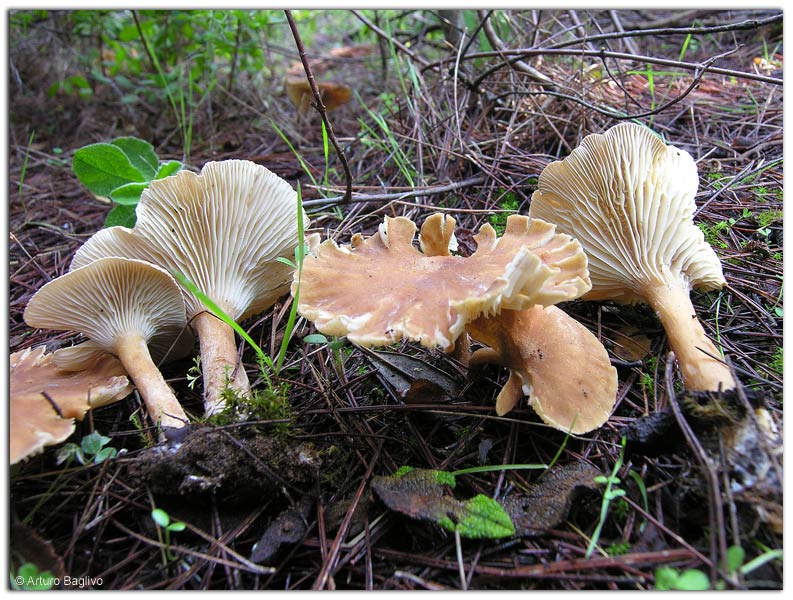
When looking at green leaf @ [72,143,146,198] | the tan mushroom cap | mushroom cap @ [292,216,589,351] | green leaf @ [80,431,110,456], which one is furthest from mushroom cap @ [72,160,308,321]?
the tan mushroom cap

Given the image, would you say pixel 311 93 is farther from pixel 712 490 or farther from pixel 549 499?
pixel 712 490

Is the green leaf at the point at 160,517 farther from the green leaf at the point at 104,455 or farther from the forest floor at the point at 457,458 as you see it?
the green leaf at the point at 104,455

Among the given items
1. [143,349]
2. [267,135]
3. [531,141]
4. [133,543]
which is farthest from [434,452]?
[267,135]

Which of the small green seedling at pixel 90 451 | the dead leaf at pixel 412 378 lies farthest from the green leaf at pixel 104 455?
the dead leaf at pixel 412 378

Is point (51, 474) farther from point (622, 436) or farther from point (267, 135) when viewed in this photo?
point (267, 135)

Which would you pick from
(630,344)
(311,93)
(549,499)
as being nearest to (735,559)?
(549,499)

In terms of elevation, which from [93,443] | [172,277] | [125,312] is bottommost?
[93,443]

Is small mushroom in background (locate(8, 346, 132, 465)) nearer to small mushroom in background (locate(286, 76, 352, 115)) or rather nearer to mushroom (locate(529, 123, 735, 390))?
mushroom (locate(529, 123, 735, 390))
